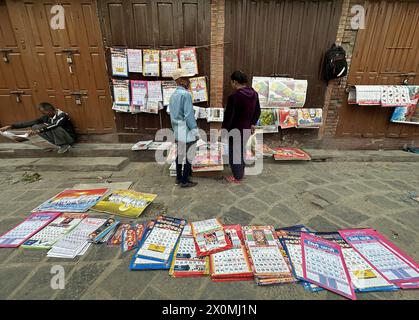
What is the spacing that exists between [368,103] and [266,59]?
2.58 meters

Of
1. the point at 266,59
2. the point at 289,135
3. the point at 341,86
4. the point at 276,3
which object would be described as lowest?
the point at 289,135

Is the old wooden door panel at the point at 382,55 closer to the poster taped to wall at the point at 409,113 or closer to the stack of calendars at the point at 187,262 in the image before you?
the poster taped to wall at the point at 409,113

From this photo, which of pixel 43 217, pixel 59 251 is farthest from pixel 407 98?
pixel 43 217

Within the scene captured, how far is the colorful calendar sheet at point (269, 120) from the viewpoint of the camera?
4.92 meters

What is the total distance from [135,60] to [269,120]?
330 cm

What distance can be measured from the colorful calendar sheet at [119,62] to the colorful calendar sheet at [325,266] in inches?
182

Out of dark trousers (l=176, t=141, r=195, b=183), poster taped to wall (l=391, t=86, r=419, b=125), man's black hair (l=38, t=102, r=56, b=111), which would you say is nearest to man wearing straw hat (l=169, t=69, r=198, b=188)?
dark trousers (l=176, t=141, r=195, b=183)

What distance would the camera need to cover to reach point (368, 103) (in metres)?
4.77

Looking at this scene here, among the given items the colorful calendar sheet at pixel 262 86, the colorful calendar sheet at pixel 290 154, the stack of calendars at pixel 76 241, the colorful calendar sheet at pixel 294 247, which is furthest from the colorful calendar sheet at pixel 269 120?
the stack of calendars at pixel 76 241

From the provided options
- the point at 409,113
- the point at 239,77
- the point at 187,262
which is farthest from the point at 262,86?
the point at 187,262

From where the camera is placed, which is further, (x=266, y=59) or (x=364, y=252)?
(x=266, y=59)

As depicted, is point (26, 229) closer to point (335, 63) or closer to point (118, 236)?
point (118, 236)
